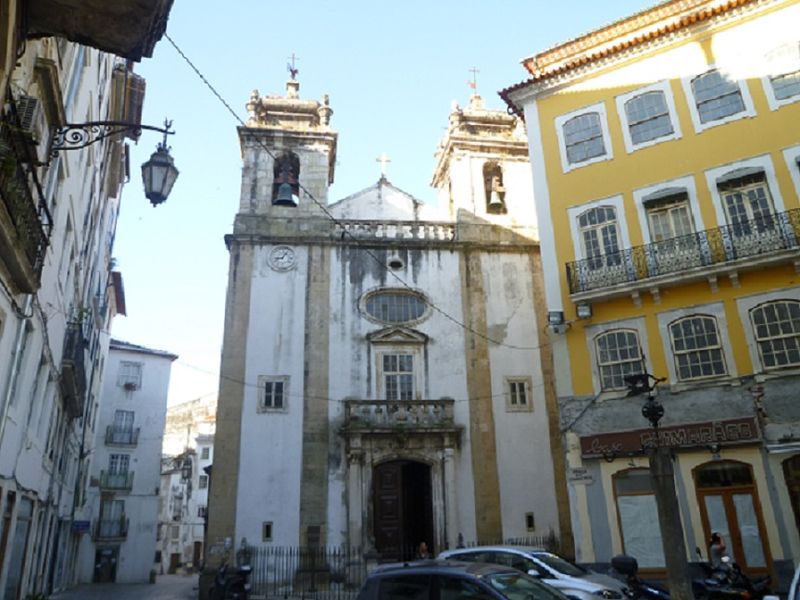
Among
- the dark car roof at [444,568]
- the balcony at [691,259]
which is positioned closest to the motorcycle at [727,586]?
the dark car roof at [444,568]

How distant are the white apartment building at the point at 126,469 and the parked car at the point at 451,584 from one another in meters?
29.0

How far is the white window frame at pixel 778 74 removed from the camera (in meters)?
15.2

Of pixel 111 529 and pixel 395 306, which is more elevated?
pixel 395 306

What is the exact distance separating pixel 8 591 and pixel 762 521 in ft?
50.5

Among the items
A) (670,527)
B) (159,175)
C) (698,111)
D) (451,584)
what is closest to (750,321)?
(698,111)

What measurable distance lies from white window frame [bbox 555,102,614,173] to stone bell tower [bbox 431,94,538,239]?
6167 mm

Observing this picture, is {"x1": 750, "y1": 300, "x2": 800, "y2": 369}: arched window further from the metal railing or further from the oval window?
the oval window

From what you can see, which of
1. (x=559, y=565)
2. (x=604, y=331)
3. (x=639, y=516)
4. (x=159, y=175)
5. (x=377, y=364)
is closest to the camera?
(x=159, y=175)

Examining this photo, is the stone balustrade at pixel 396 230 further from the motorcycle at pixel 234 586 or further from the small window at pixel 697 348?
the motorcycle at pixel 234 586

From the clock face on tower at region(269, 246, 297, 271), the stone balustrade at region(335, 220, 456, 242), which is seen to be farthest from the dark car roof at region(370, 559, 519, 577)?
the stone balustrade at region(335, 220, 456, 242)

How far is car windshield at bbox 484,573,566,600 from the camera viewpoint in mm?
6334

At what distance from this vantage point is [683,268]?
14906mm

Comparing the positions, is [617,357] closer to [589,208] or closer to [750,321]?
[750,321]

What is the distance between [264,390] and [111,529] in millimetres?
19504
